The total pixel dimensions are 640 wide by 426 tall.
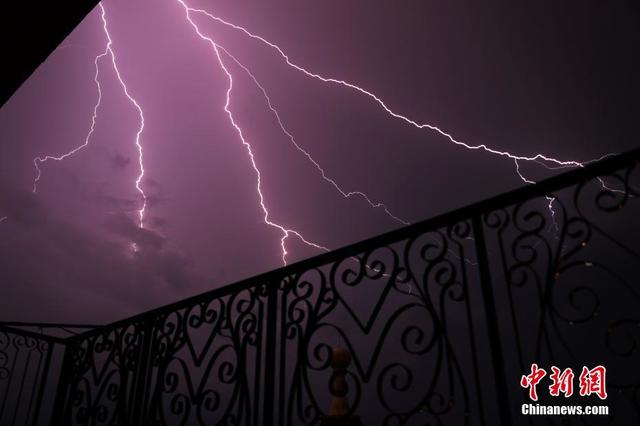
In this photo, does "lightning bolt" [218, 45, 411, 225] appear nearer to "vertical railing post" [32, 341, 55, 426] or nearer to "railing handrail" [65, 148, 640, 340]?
"vertical railing post" [32, 341, 55, 426]

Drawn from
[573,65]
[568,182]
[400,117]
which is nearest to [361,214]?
[400,117]

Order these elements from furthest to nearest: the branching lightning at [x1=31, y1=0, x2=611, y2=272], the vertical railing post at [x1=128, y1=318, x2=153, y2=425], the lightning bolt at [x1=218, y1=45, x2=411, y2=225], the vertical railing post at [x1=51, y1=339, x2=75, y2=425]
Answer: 1. the lightning bolt at [x1=218, y1=45, x2=411, y2=225]
2. the branching lightning at [x1=31, y1=0, x2=611, y2=272]
3. the vertical railing post at [x1=51, y1=339, x2=75, y2=425]
4. the vertical railing post at [x1=128, y1=318, x2=153, y2=425]

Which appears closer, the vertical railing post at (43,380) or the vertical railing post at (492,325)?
the vertical railing post at (492,325)

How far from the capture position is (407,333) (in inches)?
84.8

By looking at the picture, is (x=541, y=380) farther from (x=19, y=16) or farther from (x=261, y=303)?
(x=19, y=16)

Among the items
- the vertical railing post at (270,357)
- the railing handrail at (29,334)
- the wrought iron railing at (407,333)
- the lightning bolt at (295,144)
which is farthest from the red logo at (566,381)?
the lightning bolt at (295,144)

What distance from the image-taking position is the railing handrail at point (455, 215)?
1.79 metres

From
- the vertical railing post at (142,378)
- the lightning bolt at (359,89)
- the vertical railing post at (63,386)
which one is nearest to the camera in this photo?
the vertical railing post at (142,378)

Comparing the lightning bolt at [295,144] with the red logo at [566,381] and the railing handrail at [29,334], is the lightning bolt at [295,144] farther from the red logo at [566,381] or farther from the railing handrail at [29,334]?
the red logo at [566,381]

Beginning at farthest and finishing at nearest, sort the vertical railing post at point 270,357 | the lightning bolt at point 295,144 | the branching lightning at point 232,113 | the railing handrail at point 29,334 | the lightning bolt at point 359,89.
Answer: the lightning bolt at point 295,144
the lightning bolt at point 359,89
the branching lightning at point 232,113
the railing handrail at point 29,334
the vertical railing post at point 270,357

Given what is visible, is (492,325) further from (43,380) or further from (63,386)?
(43,380)

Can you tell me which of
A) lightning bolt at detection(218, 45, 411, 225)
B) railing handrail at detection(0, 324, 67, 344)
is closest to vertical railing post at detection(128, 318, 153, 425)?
railing handrail at detection(0, 324, 67, 344)

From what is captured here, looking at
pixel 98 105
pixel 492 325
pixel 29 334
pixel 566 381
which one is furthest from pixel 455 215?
pixel 98 105

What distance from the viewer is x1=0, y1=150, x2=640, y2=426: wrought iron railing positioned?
182 centimetres
